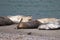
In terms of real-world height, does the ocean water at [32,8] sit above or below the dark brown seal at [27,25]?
above

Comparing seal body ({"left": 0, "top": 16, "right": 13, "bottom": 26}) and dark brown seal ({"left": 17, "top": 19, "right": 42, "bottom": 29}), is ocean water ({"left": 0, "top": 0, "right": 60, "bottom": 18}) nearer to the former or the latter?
seal body ({"left": 0, "top": 16, "right": 13, "bottom": 26})

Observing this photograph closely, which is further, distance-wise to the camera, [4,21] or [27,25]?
[4,21]

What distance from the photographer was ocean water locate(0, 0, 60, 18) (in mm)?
7156

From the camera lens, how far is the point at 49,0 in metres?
7.22

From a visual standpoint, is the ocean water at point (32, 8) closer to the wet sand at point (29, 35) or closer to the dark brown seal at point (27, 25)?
the dark brown seal at point (27, 25)

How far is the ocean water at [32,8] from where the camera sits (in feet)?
23.5

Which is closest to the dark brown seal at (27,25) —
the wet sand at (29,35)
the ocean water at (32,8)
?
the wet sand at (29,35)

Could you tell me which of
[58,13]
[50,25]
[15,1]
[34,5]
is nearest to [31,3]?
[34,5]

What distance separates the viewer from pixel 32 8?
24.1 feet

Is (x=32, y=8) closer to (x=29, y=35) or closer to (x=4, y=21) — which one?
(x=4, y=21)

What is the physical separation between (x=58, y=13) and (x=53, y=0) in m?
0.52

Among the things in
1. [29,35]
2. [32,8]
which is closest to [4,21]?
[32,8]

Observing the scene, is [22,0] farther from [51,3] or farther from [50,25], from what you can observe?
[50,25]

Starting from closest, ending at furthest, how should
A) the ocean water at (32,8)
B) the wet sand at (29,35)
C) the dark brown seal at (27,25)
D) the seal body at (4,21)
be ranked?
the wet sand at (29,35), the dark brown seal at (27,25), the seal body at (4,21), the ocean water at (32,8)
